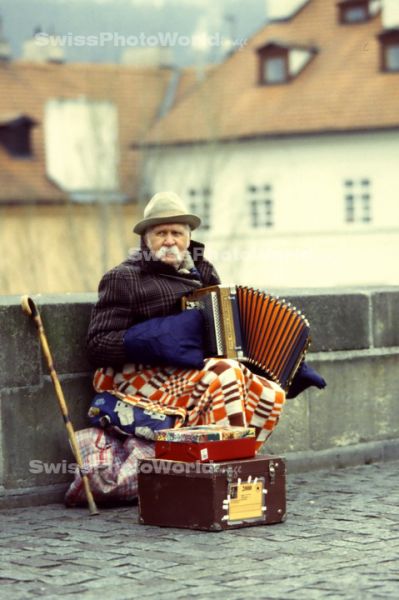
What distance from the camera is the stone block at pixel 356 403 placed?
8125mm

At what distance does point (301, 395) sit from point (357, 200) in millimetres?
49473

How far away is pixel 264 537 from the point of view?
5.90 meters

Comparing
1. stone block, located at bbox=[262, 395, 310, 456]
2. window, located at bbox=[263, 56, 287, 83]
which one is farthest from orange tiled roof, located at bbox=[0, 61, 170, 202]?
stone block, located at bbox=[262, 395, 310, 456]

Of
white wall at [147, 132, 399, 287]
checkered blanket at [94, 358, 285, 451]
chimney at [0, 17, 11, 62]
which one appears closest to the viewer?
checkered blanket at [94, 358, 285, 451]

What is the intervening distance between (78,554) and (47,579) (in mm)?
469

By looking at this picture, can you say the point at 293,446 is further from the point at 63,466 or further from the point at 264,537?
the point at 264,537

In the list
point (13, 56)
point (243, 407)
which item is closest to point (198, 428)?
point (243, 407)

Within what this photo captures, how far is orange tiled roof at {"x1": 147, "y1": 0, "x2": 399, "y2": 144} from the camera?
55.2 metres

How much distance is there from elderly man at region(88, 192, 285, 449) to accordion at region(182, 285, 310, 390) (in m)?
0.07

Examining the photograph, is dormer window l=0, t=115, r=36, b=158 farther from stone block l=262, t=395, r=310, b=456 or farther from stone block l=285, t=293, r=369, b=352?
stone block l=262, t=395, r=310, b=456

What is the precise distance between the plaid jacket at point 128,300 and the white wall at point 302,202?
45.9 metres

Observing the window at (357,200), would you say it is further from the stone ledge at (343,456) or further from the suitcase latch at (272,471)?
the suitcase latch at (272,471)

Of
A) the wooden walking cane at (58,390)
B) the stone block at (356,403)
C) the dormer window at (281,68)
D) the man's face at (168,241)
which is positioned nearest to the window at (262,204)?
the dormer window at (281,68)

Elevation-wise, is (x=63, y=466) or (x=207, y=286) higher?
(x=207, y=286)
